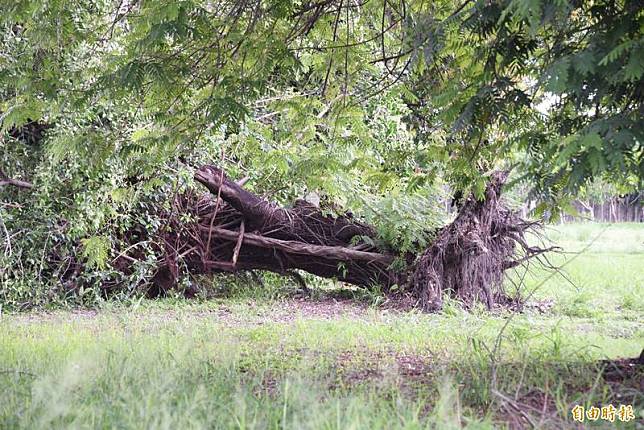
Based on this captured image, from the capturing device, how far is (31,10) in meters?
4.25

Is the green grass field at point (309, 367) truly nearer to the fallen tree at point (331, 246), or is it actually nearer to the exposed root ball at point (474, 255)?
the exposed root ball at point (474, 255)

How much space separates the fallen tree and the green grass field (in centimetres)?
82

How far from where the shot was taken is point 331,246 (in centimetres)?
1077

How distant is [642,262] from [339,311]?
31.7 ft

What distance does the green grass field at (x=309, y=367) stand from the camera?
2.86 m

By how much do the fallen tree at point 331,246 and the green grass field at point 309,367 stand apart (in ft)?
2.68

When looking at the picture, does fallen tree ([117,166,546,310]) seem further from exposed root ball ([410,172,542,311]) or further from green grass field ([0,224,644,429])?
green grass field ([0,224,644,429])

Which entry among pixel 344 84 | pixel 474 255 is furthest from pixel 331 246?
pixel 344 84

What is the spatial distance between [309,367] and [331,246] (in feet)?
21.6

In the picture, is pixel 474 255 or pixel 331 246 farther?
pixel 331 246

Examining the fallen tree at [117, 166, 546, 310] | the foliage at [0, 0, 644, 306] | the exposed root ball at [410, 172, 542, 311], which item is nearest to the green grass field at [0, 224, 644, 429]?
the exposed root ball at [410, 172, 542, 311]

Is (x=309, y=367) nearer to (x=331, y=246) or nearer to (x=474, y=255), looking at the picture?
(x=474, y=255)

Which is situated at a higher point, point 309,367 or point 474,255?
point 474,255

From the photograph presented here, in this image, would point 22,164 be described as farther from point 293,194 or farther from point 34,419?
point 34,419
